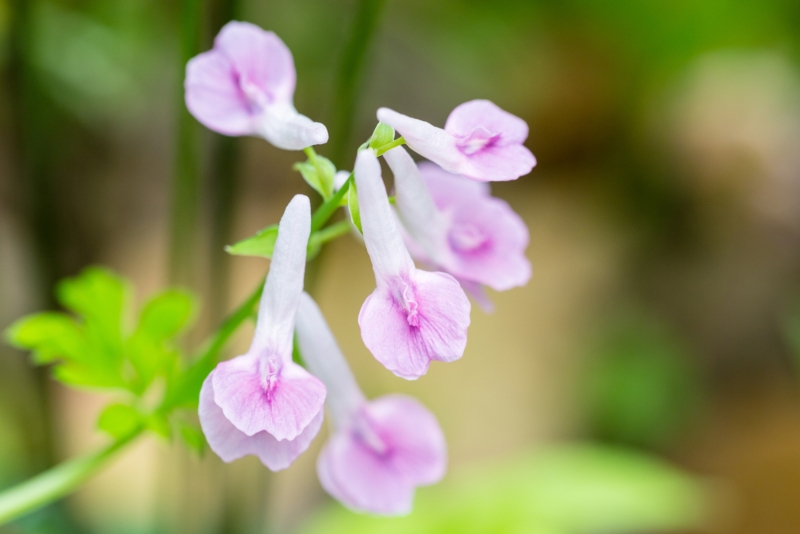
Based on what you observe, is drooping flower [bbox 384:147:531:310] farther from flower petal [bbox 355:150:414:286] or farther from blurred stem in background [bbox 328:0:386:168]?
blurred stem in background [bbox 328:0:386:168]

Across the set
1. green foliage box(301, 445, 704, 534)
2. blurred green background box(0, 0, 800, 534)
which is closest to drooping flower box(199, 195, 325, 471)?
blurred green background box(0, 0, 800, 534)

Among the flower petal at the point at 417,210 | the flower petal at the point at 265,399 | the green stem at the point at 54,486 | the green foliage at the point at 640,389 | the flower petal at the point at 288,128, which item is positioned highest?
the flower petal at the point at 288,128

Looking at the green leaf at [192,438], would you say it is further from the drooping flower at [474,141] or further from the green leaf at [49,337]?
the drooping flower at [474,141]

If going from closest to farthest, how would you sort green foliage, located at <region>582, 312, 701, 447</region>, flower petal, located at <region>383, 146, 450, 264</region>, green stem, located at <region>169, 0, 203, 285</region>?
flower petal, located at <region>383, 146, 450, 264</region>
green stem, located at <region>169, 0, 203, 285</region>
green foliage, located at <region>582, 312, 701, 447</region>

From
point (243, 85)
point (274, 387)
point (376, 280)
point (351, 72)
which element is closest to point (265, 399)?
point (274, 387)

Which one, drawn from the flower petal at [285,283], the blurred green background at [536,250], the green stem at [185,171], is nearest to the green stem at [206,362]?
the flower petal at [285,283]
